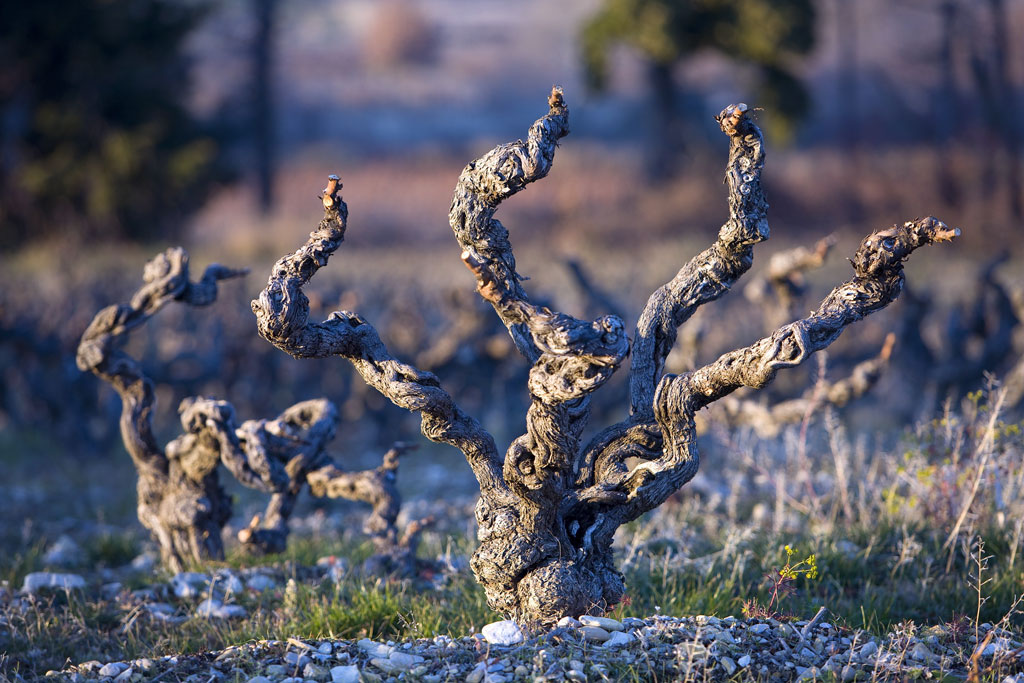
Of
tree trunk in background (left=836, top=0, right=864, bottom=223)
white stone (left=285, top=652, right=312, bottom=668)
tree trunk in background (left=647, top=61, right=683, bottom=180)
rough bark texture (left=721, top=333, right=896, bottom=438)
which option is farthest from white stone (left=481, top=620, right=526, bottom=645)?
tree trunk in background (left=836, top=0, right=864, bottom=223)

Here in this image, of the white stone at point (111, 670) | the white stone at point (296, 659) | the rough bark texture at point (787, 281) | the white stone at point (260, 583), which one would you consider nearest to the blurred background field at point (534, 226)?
the rough bark texture at point (787, 281)

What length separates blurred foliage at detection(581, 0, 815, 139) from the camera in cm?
2444

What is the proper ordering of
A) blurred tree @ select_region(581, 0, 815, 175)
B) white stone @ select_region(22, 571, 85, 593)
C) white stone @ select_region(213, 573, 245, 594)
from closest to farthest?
white stone @ select_region(213, 573, 245, 594) < white stone @ select_region(22, 571, 85, 593) < blurred tree @ select_region(581, 0, 815, 175)

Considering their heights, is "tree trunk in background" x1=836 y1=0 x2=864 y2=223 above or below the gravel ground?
above

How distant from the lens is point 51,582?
5.20 m

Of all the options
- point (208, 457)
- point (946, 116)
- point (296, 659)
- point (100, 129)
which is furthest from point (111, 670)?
point (946, 116)

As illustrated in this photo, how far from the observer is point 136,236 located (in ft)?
81.2

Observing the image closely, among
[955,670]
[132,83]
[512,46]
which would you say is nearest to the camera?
[955,670]

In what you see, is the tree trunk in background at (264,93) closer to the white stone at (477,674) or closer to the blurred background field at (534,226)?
the blurred background field at (534,226)

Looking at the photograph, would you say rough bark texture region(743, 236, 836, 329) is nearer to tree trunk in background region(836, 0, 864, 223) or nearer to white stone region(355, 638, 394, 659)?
white stone region(355, 638, 394, 659)

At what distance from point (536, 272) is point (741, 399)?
36.1 feet

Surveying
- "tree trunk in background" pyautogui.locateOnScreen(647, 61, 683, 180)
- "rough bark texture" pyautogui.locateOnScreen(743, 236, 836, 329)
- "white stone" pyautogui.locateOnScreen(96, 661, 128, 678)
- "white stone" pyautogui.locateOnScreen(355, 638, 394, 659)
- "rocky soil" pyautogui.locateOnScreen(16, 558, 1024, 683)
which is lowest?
"rocky soil" pyautogui.locateOnScreen(16, 558, 1024, 683)

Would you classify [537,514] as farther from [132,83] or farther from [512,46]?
[512,46]

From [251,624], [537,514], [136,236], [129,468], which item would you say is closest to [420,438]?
[129,468]
